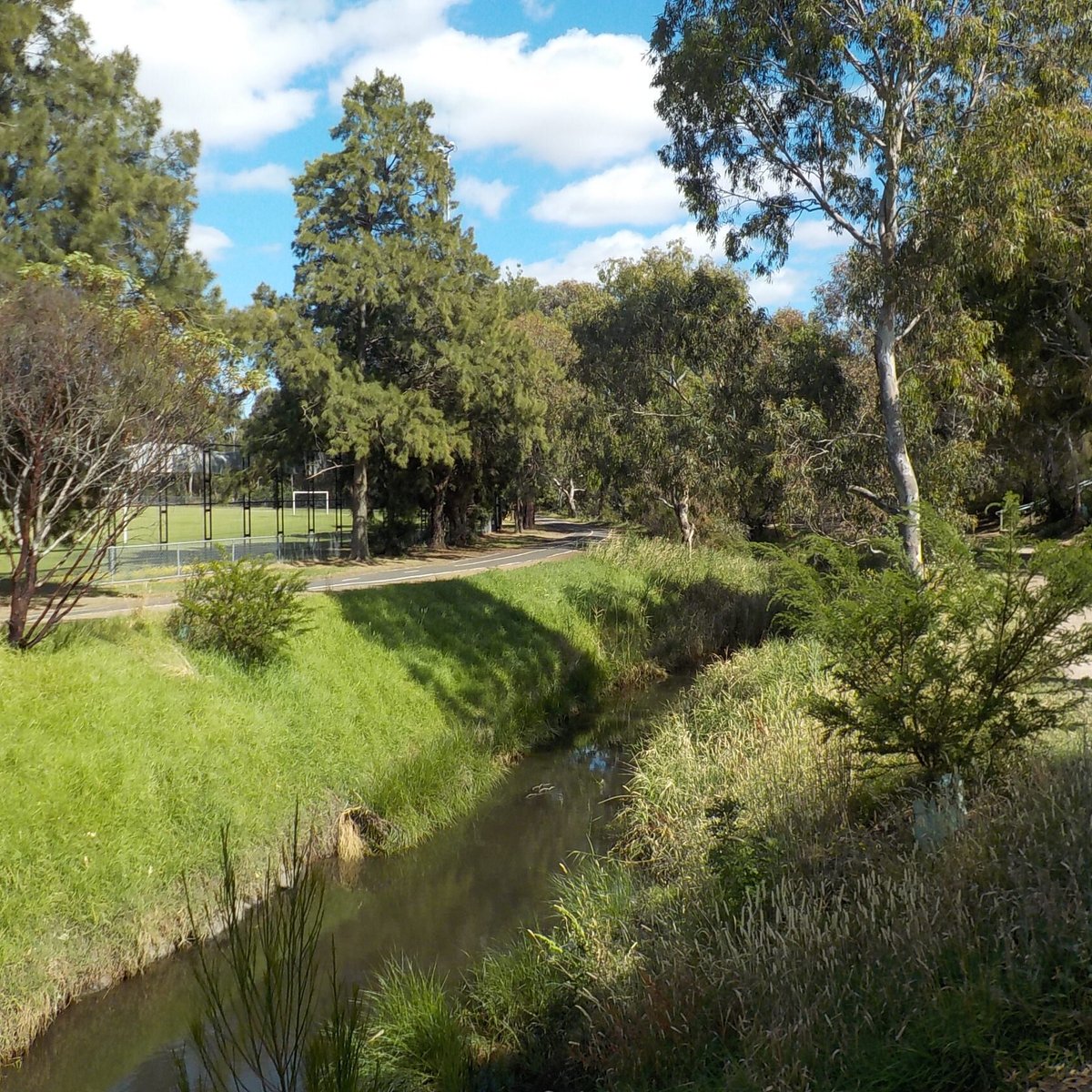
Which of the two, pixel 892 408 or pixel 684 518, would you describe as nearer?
pixel 892 408

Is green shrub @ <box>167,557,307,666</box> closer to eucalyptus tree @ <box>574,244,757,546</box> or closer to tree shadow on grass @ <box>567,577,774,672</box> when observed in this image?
tree shadow on grass @ <box>567,577,774,672</box>

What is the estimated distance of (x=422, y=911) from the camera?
9.52 metres

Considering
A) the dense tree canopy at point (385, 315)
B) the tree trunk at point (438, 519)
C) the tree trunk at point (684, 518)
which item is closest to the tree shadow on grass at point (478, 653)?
the tree trunk at point (684, 518)

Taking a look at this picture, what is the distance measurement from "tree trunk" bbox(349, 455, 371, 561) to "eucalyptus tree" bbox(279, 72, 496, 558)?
0.19 ft

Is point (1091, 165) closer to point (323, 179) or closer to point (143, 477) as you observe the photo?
point (143, 477)

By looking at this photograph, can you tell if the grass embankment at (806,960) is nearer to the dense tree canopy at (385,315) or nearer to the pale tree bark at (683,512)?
the pale tree bark at (683,512)

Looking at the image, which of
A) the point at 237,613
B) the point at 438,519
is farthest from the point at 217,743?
the point at 438,519

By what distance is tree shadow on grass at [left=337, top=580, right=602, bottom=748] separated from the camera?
49.5 ft

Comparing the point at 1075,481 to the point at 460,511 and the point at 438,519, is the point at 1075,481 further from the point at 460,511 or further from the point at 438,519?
the point at 460,511

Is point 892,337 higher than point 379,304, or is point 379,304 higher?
point 379,304

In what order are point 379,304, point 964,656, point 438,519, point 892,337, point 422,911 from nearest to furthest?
point 964,656
point 422,911
point 892,337
point 379,304
point 438,519

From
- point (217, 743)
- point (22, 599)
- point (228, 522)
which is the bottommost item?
point (217, 743)

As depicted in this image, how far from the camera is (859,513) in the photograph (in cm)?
1972

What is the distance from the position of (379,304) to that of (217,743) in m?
24.9
